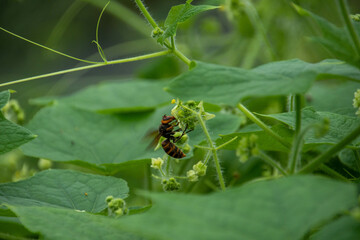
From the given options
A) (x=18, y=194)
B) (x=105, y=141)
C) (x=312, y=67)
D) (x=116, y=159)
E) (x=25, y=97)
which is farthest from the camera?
(x=25, y=97)

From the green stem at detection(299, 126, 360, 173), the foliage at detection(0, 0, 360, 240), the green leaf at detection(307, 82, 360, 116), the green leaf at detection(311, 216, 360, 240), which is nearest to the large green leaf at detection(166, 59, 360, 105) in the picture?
the foliage at detection(0, 0, 360, 240)

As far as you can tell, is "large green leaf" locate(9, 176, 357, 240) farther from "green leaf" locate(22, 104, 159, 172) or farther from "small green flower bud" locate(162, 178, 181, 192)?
"green leaf" locate(22, 104, 159, 172)

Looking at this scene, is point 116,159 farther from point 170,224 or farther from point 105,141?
point 170,224

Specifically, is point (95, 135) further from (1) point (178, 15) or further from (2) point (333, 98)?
(2) point (333, 98)

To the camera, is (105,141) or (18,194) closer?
(18,194)

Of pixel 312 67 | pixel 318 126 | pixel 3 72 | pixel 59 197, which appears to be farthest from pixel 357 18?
pixel 3 72

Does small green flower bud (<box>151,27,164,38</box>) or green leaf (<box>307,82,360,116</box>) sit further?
green leaf (<box>307,82,360,116</box>)
